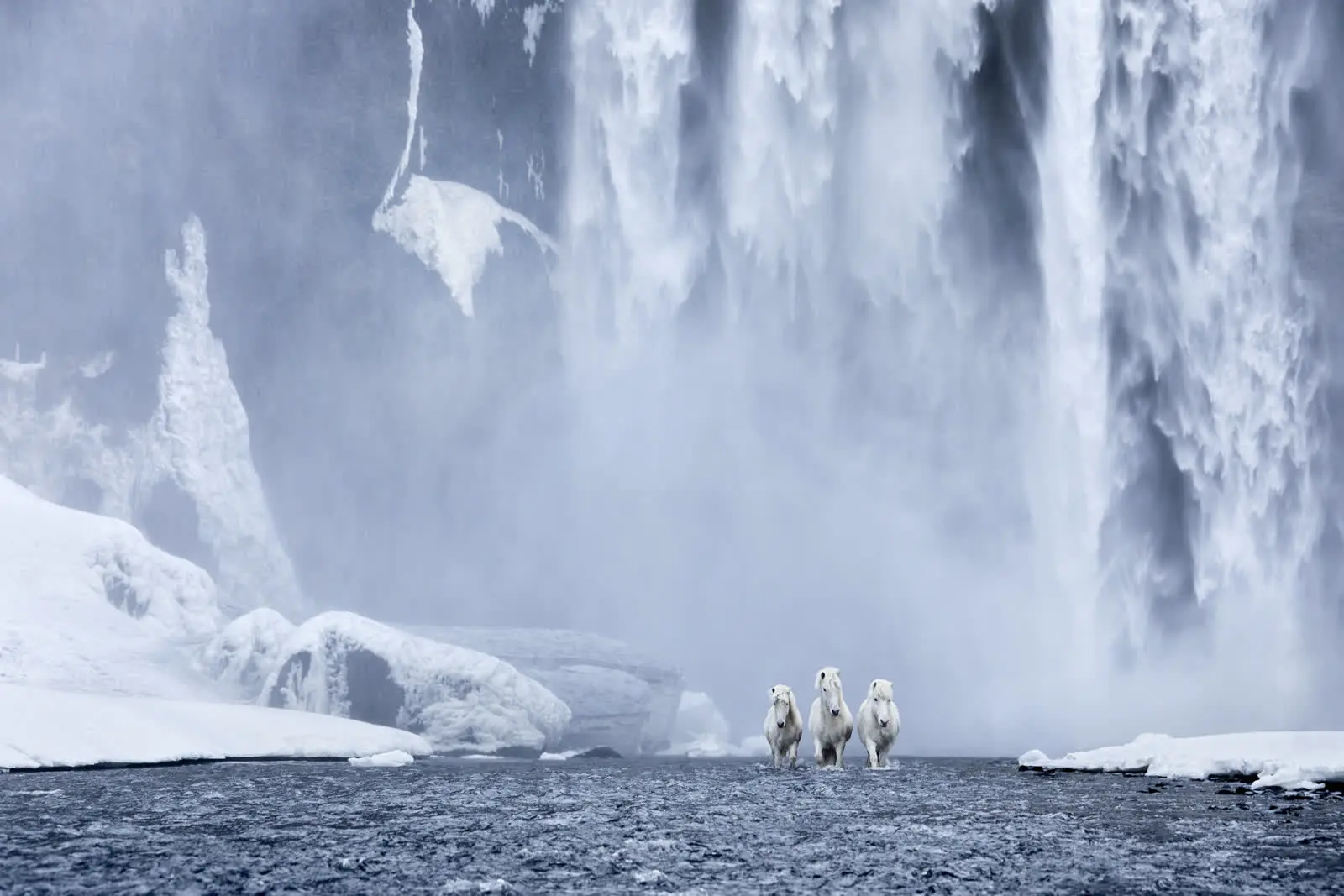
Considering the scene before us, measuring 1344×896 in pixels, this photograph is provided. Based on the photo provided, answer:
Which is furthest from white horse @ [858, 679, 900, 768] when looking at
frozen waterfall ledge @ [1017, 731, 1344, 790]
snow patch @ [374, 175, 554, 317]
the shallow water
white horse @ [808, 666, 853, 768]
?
snow patch @ [374, 175, 554, 317]

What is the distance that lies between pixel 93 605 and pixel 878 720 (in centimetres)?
2163

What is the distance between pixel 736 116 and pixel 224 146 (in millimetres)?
16961

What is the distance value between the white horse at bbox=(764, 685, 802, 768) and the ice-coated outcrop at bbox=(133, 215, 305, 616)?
23.7 m

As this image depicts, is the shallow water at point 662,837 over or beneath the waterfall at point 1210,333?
beneath

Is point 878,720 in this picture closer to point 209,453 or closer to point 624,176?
point 209,453

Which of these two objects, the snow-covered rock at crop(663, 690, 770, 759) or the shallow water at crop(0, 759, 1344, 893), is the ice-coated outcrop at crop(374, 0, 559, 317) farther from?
the shallow water at crop(0, 759, 1344, 893)

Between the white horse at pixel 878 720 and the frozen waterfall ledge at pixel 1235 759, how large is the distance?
2335mm

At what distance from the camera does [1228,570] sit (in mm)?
34719

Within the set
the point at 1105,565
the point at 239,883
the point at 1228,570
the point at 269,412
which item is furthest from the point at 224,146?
the point at 239,883

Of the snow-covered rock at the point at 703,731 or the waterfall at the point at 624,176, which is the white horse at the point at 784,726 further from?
the waterfall at the point at 624,176

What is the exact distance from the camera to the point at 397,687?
3072 cm

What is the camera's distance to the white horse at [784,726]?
18.2m

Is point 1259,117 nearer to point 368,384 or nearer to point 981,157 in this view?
point 981,157

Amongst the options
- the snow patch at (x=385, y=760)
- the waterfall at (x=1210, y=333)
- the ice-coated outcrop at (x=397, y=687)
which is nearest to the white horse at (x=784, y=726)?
the snow patch at (x=385, y=760)
